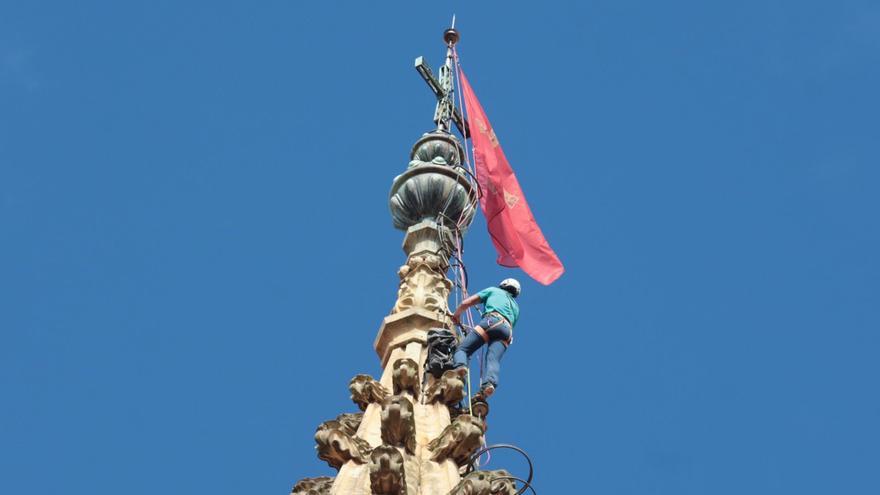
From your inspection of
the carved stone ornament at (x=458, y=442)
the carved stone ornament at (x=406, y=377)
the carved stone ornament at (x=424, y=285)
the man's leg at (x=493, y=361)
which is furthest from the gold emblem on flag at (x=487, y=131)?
the carved stone ornament at (x=458, y=442)

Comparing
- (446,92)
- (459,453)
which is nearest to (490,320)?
(459,453)

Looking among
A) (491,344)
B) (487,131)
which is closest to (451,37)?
(487,131)

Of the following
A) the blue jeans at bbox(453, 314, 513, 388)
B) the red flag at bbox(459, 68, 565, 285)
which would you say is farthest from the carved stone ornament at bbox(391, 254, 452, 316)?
the red flag at bbox(459, 68, 565, 285)

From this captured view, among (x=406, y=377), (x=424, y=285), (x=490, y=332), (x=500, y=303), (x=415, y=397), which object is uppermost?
(x=424, y=285)

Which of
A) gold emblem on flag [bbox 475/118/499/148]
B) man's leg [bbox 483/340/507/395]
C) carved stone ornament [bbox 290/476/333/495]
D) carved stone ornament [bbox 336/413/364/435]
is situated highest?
gold emblem on flag [bbox 475/118/499/148]

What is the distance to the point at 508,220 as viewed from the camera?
798 inches

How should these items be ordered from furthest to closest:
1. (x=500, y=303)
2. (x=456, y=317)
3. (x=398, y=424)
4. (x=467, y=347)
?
(x=456, y=317) → (x=500, y=303) → (x=467, y=347) → (x=398, y=424)

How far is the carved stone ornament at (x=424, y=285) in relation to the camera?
17.1m

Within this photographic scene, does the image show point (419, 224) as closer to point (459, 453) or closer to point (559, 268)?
point (559, 268)

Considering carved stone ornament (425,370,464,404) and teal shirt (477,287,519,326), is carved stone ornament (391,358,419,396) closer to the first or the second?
carved stone ornament (425,370,464,404)

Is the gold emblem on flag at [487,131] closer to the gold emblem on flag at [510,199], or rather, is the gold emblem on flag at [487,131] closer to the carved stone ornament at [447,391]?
the gold emblem on flag at [510,199]

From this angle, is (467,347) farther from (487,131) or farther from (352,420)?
(487,131)

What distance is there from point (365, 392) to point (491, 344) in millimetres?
1959

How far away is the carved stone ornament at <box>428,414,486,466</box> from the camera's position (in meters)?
13.2
